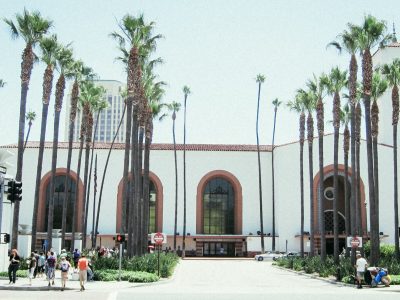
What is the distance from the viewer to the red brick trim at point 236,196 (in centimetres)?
6381

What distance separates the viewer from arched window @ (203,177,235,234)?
64.8 metres

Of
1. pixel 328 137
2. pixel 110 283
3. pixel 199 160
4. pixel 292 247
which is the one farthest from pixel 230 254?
pixel 110 283

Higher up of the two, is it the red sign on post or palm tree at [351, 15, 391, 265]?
palm tree at [351, 15, 391, 265]

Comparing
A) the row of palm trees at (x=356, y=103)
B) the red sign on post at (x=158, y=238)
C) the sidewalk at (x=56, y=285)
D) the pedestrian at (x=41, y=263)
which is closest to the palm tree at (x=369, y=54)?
the row of palm trees at (x=356, y=103)

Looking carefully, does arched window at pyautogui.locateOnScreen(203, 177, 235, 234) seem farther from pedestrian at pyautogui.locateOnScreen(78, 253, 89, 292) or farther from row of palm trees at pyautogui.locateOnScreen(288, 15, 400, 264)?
pedestrian at pyautogui.locateOnScreen(78, 253, 89, 292)

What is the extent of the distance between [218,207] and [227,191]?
221 centimetres

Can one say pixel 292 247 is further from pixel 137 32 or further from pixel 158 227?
pixel 137 32

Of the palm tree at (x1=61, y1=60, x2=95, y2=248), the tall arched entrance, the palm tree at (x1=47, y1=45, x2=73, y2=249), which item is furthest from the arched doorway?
the palm tree at (x1=47, y1=45, x2=73, y2=249)

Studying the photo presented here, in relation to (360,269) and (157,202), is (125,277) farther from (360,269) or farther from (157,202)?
(157,202)

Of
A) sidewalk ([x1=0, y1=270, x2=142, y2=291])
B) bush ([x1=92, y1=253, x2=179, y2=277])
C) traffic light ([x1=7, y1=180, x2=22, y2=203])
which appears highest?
traffic light ([x1=7, y1=180, x2=22, y2=203])

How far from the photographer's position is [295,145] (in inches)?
2484

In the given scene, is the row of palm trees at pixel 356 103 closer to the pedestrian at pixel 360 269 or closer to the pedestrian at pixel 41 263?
the pedestrian at pixel 360 269

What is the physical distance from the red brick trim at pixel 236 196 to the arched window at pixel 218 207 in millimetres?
705

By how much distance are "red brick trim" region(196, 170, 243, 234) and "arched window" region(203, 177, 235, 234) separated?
27.8 inches
